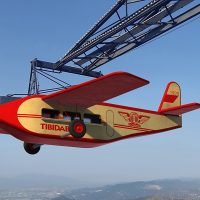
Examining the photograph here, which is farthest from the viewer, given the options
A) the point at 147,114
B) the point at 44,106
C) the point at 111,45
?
the point at 111,45

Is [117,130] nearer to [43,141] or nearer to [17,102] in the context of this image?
[43,141]

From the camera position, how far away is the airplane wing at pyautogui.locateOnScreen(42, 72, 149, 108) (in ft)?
43.9

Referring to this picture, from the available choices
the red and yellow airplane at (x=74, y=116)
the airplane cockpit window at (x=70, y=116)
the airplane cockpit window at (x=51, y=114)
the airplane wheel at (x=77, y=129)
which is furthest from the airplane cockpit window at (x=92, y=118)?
the airplane cockpit window at (x=51, y=114)

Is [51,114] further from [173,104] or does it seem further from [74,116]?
Result: [173,104]

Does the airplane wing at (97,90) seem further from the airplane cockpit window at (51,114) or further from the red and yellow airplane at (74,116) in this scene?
the airplane cockpit window at (51,114)

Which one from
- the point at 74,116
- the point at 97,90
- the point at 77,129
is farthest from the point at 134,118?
the point at 97,90

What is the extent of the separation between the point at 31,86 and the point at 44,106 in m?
16.1

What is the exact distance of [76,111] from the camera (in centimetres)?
1680

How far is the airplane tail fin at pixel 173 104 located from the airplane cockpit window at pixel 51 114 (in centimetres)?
710

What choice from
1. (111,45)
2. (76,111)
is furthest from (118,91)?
(111,45)

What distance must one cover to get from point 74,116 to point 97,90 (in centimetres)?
224

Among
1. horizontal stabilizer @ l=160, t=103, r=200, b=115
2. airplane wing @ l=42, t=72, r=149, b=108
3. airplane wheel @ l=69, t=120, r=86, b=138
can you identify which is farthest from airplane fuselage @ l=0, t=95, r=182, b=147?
horizontal stabilizer @ l=160, t=103, r=200, b=115

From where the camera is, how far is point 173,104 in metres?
22.3

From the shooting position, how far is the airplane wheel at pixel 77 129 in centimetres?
1605
